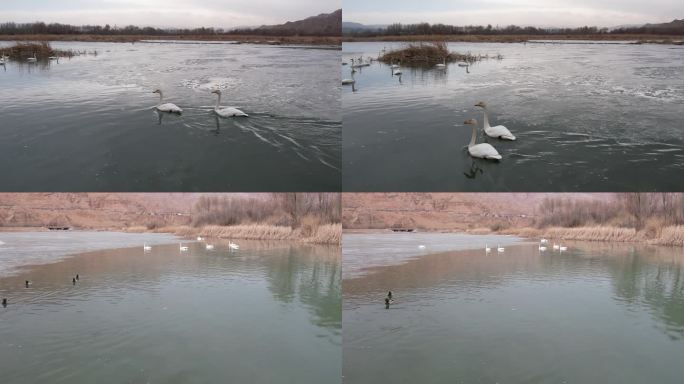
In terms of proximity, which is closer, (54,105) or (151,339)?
(151,339)

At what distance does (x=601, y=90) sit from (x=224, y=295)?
7541 millimetres

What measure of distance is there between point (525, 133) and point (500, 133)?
0.39 m

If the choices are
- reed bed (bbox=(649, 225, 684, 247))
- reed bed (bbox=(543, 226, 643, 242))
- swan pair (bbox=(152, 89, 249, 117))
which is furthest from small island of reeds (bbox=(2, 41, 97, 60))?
reed bed (bbox=(649, 225, 684, 247))

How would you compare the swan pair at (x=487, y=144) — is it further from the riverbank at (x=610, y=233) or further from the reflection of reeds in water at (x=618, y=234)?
the reflection of reeds in water at (x=618, y=234)

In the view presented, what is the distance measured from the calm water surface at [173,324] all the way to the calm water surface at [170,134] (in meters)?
1.80

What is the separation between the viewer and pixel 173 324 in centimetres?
693

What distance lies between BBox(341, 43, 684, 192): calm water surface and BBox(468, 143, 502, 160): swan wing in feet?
0.26

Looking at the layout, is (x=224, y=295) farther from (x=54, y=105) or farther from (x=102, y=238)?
(x=102, y=238)

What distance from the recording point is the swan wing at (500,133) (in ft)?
21.5

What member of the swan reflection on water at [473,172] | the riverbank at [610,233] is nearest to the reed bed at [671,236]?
the riverbank at [610,233]

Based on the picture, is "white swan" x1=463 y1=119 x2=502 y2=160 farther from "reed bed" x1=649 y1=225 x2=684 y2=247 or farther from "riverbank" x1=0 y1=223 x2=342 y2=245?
"reed bed" x1=649 y1=225 x2=684 y2=247

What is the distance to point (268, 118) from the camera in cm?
759

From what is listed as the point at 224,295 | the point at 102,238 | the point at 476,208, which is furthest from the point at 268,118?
the point at 476,208

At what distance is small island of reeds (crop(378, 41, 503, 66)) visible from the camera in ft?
50.4
